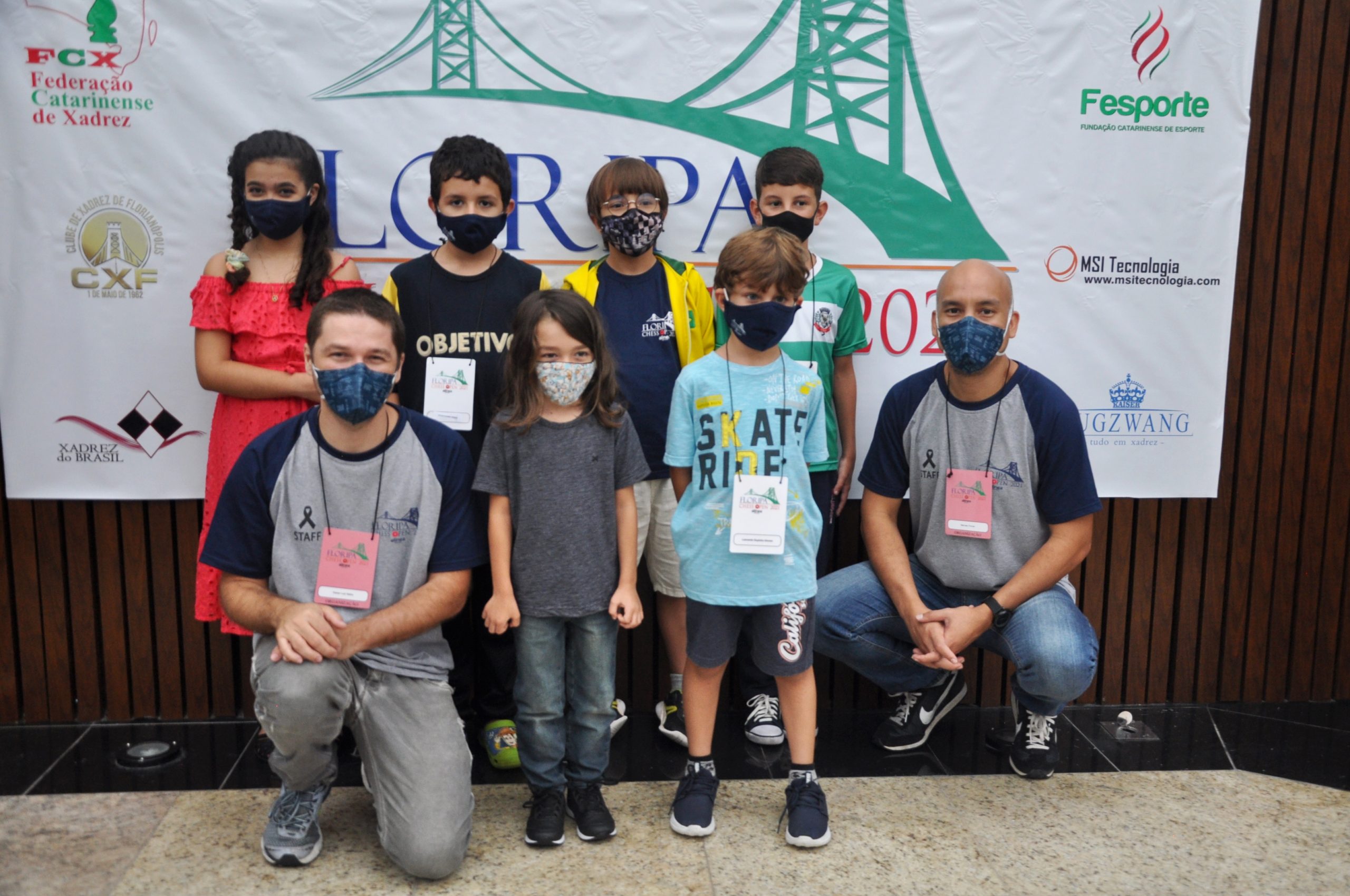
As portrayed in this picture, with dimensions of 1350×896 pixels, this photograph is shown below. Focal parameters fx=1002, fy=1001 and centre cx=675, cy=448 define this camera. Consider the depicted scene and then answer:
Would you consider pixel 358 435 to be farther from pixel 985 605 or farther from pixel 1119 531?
pixel 1119 531

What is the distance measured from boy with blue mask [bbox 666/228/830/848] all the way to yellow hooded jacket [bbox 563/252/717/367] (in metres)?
0.43

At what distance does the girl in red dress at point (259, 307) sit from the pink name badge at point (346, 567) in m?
0.68

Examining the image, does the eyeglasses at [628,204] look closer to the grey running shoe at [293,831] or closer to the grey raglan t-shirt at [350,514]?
the grey raglan t-shirt at [350,514]

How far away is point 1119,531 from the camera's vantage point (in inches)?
142

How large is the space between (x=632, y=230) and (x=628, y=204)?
0.27 ft

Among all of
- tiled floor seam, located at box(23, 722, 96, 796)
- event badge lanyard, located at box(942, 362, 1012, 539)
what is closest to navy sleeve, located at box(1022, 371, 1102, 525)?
event badge lanyard, located at box(942, 362, 1012, 539)

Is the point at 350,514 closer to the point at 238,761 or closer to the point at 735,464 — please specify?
the point at 735,464

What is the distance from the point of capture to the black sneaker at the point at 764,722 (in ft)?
10.4

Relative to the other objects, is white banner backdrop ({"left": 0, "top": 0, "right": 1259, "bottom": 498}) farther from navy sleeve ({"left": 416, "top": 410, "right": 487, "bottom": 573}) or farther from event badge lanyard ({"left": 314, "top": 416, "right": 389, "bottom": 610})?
event badge lanyard ({"left": 314, "top": 416, "right": 389, "bottom": 610})

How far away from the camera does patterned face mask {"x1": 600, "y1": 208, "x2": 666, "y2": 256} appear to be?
2.95 meters

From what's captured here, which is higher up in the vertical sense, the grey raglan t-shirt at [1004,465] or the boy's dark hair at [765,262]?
the boy's dark hair at [765,262]

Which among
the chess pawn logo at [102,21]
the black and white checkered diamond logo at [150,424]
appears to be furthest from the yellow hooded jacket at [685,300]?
the chess pawn logo at [102,21]

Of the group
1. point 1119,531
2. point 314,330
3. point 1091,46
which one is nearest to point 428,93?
point 314,330

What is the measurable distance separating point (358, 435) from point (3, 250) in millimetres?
1601
